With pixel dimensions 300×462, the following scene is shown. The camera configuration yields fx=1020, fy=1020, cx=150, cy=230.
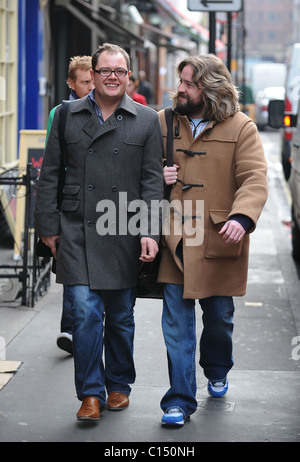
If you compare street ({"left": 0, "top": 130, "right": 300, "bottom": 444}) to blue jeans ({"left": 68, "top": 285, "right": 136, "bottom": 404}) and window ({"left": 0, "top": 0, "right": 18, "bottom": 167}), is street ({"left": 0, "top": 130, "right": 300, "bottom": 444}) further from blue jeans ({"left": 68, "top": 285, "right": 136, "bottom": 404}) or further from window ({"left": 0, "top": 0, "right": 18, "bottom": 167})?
window ({"left": 0, "top": 0, "right": 18, "bottom": 167})

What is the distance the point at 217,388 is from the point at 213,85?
5.67ft

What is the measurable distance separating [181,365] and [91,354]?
0.47 m

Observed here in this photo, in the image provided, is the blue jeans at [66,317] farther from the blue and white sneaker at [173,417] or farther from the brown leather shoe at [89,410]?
the blue and white sneaker at [173,417]

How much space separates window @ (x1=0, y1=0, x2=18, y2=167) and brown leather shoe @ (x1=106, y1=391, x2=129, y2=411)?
6.60 metres

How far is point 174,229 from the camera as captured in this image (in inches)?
211

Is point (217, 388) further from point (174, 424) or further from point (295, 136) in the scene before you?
point (295, 136)

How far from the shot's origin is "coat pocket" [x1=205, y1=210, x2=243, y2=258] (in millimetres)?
5328

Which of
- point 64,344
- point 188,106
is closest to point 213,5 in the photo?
point 64,344

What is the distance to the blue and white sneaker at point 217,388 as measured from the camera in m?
5.79

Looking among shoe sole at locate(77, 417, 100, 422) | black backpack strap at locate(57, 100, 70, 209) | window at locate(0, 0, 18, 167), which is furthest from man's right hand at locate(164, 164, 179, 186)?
window at locate(0, 0, 18, 167)

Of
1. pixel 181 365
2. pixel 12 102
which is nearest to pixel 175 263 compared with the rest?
pixel 181 365

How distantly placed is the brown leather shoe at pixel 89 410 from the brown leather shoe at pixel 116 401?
19cm

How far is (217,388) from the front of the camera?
5797 mm
